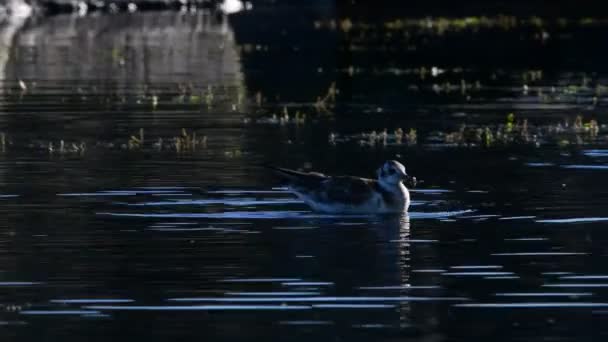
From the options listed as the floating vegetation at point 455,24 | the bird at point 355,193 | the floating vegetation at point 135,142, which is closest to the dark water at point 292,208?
the floating vegetation at point 135,142

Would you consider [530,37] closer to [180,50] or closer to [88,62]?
[180,50]

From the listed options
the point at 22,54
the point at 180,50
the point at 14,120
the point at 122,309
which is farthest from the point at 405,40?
the point at 122,309

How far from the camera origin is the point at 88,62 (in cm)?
4819

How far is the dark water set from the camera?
13281 mm

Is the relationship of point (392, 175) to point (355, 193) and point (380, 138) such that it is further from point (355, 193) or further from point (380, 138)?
point (380, 138)

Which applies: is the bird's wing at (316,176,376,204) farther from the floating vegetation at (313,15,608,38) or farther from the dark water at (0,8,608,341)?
the floating vegetation at (313,15,608,38)

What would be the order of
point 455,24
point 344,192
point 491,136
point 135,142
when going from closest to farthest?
1. point 344,192
2. point 135,142
3. point 491,136
4. point 455,24

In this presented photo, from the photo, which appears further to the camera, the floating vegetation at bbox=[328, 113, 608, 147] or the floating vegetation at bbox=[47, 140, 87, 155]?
the floating vegetation at bbox=[328, 113, 608, 147]

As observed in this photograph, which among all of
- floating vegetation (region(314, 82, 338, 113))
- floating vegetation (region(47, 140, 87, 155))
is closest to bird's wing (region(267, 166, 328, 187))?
floating vegetation (region(47, 140, 87, 155))

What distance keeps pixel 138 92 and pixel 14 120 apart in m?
6.68

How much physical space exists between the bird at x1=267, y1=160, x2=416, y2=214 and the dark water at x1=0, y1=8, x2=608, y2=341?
0.58 ft

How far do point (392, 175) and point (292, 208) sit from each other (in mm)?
1332

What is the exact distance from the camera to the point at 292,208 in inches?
768

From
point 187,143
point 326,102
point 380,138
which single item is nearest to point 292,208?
point 187,143
